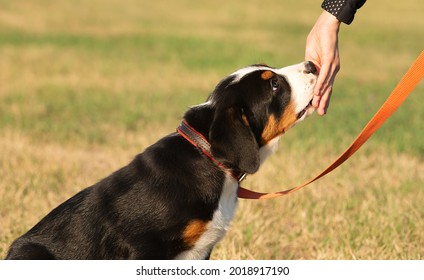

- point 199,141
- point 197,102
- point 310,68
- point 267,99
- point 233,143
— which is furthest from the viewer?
point 197,102

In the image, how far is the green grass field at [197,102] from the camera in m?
6.99

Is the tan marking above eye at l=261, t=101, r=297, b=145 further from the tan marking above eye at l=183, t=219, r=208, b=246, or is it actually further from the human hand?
the tan marking above eye at l=183, t=219, r=208, b=246

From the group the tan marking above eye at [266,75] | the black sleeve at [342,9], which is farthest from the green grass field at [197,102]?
the black sleeve at [342,9]

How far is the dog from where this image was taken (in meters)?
4.89

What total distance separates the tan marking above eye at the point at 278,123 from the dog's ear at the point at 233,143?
0.24m

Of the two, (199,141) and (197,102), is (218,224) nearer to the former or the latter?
(199,141)

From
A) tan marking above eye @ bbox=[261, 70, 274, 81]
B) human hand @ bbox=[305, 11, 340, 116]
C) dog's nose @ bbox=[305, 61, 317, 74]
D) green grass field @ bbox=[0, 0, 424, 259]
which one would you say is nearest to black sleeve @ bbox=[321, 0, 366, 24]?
human hand @ bbox=[305, 11, 340, 116]

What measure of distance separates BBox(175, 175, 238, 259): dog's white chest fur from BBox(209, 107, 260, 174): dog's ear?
196 mm

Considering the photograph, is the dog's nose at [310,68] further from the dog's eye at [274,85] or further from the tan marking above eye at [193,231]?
the tan marking above eye at [193,231]

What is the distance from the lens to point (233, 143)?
16.0 feet

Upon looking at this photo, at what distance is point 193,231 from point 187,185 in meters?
0.28

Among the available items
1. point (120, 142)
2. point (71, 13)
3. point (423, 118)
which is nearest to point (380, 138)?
point (423, 118)

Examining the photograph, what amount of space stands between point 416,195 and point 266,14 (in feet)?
102

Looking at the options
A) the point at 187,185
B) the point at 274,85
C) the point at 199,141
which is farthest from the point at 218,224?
the point at 274,85
